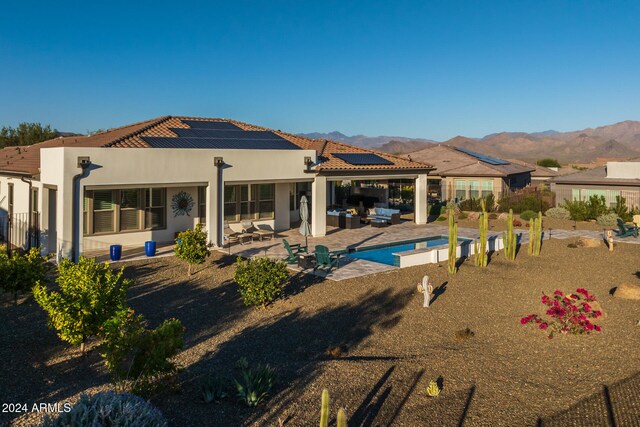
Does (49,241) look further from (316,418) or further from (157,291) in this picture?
(316,418)

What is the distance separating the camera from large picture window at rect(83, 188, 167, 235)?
66.0 feet

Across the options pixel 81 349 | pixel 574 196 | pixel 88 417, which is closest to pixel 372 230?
pixel 574 196

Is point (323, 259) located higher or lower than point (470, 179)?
lower

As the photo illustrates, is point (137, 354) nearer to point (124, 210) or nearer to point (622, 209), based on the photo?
point (124, 210)

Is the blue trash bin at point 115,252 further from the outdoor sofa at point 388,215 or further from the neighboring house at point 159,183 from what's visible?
the outdoor sofa at point 388,215

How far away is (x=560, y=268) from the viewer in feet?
59.8

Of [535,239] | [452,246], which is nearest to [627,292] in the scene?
[452,246]

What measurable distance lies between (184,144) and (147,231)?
390 centimetres

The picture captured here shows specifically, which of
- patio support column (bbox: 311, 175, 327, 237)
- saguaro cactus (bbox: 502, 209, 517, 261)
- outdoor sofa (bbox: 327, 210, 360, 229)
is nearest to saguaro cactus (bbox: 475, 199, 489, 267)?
saguaro cactus (bbox: 502, 209, 517, 261)

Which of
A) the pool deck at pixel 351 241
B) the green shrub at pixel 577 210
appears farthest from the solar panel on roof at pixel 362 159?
the green shrub at pixel 577 210

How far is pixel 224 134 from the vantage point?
2520cm

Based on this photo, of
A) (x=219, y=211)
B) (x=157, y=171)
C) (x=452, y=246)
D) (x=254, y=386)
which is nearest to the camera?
(x=254, y=386)

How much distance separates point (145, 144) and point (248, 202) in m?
5.99

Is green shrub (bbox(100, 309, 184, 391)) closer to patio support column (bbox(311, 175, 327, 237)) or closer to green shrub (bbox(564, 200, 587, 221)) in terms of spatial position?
patio support column (bbox(311, 175, 327, 237))
